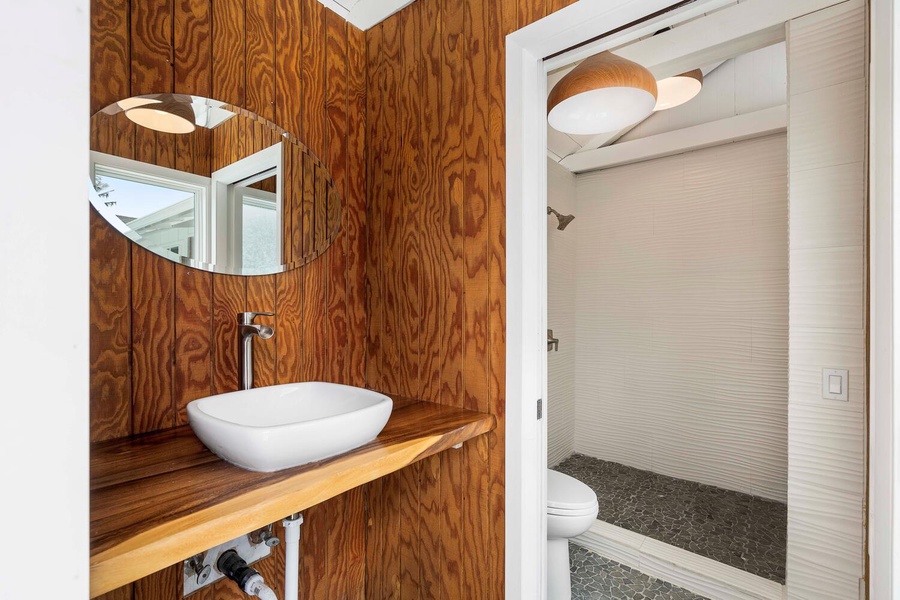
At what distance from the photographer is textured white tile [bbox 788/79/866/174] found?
1324 millimetres

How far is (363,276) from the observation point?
164 cm

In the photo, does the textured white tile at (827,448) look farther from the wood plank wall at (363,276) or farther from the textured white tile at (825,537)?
the wood plank wall at (363,276)

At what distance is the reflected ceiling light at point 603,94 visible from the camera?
1539 millimetres

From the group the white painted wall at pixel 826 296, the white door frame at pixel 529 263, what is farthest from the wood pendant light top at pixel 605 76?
the white painted wall at pixel 826 296

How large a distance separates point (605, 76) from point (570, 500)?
5.34 ft

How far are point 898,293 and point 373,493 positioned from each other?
1.58 metres

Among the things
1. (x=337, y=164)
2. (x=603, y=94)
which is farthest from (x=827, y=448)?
(x=337, y=164)

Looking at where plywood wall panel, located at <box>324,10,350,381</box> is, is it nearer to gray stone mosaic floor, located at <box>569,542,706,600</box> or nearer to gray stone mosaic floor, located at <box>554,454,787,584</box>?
gray stone mosaic floor, located at <box>569,542,706,600</box>

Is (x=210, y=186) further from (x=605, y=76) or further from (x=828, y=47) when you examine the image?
(x=828, y=47)

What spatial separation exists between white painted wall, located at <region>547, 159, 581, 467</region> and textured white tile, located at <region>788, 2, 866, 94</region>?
1.44 meters

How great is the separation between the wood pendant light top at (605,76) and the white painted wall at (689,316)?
1.30 m
